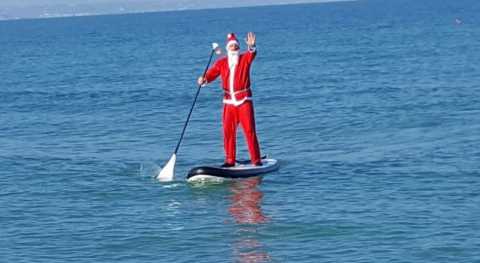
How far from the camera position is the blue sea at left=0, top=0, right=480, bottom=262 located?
15.7 meters

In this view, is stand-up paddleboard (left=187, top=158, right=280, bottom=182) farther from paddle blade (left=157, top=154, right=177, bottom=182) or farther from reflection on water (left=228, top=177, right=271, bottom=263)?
paddle blade (left=157, top=154, right=177, bottom=182)

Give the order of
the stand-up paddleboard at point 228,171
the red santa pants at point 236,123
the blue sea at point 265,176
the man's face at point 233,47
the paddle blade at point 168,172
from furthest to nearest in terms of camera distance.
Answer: the paddle blade at point 168,172 < the red santa pants at point 236,123 < the man's face at point 233,47 < the stand-up paddleboard at point 228,171 < the blue sea at point 265,176

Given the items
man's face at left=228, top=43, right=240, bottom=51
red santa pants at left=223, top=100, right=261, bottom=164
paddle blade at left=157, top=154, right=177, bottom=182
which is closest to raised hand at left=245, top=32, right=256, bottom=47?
man's face at left=228, top=43, right=240, bottom=51

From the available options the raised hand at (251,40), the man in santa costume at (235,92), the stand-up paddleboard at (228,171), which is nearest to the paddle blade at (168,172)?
the stand-up paddleboard at (228,171)

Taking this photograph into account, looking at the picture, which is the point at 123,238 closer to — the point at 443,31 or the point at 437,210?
the point at 437,210

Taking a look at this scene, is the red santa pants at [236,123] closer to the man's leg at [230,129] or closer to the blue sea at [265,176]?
the man's leg at [230,129]

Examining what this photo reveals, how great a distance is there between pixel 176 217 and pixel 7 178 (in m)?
5.31

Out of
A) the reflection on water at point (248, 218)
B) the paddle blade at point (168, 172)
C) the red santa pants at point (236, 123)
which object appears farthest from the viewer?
the paddle blade at point (168, 172)

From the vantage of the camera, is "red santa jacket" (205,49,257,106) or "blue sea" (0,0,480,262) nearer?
"blue sea" (0,0,480,262)

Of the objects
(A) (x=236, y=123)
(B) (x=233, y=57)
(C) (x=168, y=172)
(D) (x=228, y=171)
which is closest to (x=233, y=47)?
(B) (x=233, y=57)

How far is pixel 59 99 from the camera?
3916 centimetres

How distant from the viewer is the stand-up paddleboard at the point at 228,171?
20.0 metres

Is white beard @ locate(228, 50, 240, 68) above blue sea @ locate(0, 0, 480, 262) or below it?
above

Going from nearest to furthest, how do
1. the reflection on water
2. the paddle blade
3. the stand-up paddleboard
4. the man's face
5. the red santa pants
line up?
1. the reflection on water
2. the stand-up paddleboard
3. the man's face
4. the red santa pants
5. the paddle blade
